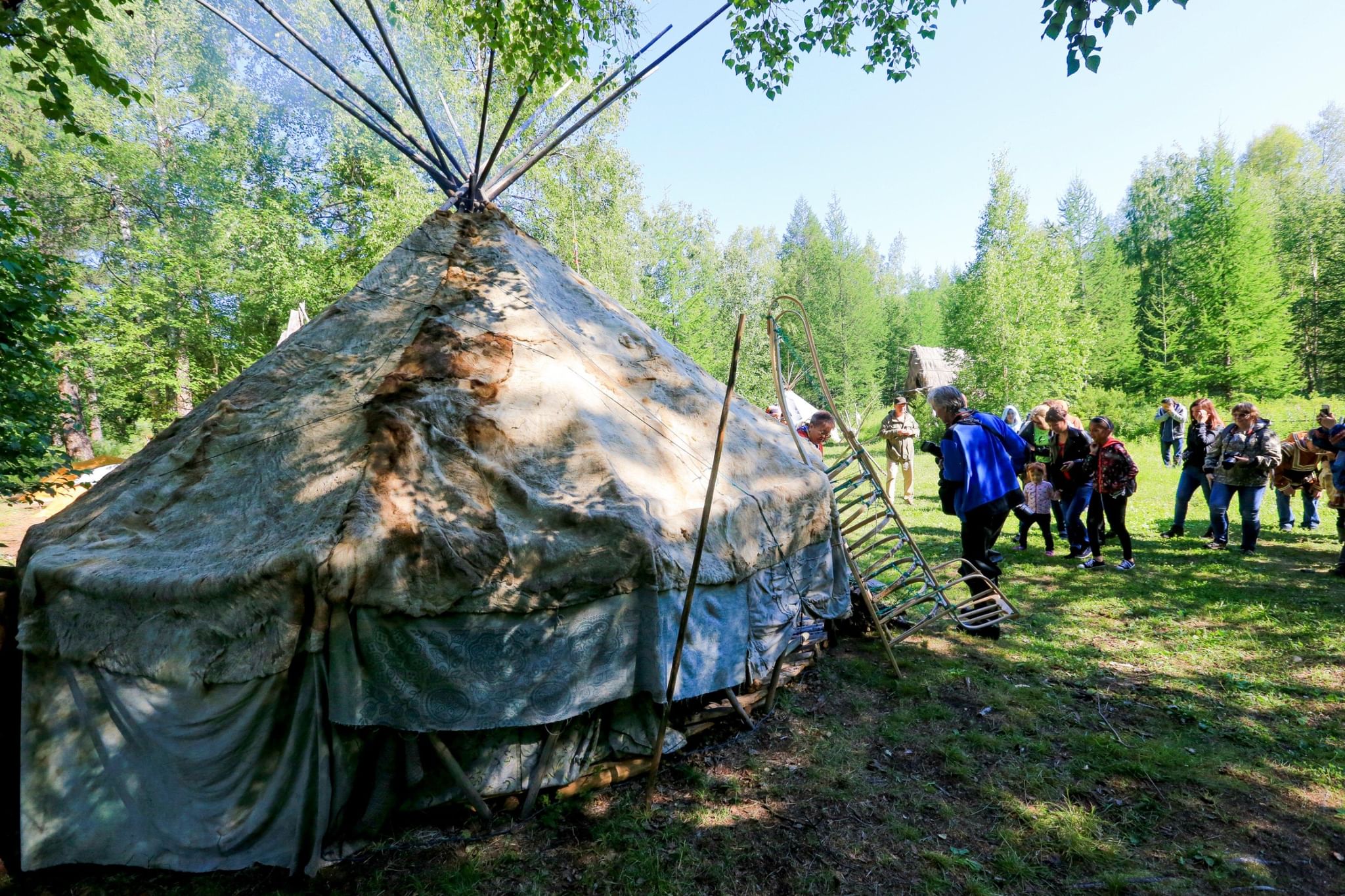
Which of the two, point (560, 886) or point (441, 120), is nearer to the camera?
point (560, 886)

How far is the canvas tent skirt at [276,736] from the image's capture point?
2764 mm

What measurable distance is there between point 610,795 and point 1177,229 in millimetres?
33883

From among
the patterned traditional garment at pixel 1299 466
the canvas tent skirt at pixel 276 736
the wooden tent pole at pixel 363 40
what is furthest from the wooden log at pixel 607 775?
the patterned traditional garment at pixel 1299 466

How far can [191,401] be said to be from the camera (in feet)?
61.4

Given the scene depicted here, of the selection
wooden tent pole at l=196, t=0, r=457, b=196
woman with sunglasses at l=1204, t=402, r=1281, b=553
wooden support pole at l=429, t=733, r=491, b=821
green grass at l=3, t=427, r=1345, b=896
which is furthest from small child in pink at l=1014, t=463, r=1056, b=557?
wooden tent pole at l=196, t=0, r=457, b=196

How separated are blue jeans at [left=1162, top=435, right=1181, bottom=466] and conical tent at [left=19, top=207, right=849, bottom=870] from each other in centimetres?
1318

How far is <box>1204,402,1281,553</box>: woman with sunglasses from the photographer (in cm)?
650

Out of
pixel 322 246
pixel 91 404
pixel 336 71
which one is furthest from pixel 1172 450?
pixel 91 404

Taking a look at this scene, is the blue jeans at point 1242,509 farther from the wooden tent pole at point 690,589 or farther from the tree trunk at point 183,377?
the tree trunk at point 183,377

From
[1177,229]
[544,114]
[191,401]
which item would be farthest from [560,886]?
[1177,229]

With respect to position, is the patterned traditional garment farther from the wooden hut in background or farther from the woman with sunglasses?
the wooden hut in background

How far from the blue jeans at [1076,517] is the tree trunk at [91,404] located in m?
22.6

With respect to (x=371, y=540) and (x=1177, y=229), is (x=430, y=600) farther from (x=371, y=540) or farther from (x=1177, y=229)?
(x=1177, y=229)

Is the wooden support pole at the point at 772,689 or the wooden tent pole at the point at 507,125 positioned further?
the wooden tent pole at the point at 507,125
